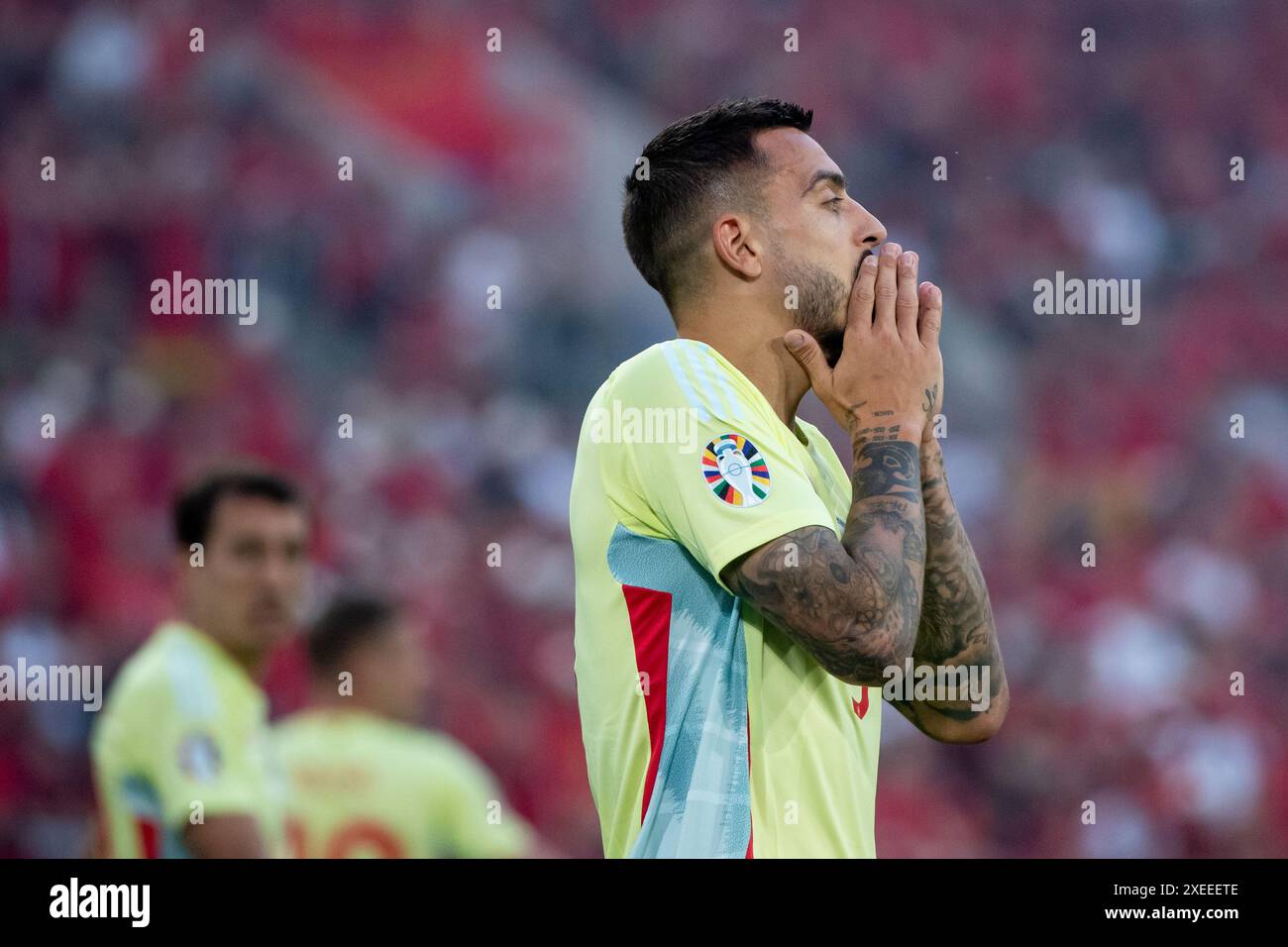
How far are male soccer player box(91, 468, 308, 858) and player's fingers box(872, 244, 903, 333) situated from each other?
207 centimetres

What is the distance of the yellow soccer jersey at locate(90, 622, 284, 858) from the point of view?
3.80m

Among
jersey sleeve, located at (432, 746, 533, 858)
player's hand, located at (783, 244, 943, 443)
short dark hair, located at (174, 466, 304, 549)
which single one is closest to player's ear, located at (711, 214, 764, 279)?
player's hand, located at (783, 244, 943, 443)

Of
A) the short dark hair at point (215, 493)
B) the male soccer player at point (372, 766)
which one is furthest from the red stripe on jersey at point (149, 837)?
the short dark hair at point (215, 493)

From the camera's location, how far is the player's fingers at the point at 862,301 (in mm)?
2461

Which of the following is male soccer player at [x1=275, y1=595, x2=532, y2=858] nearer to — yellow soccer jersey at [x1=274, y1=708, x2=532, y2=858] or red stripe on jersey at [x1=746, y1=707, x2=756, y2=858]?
yellow soccer jersey at [x1=274, y1=708, x2=532, y2=858]

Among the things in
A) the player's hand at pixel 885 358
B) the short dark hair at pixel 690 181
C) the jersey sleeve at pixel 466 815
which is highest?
the short dark hair at pixel 690 181

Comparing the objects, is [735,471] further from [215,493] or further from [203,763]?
[215,493]

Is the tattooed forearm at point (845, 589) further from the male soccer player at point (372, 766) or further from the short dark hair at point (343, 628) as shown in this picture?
the short dark hair at point (343, 628)

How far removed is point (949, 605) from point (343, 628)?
11.4 ft

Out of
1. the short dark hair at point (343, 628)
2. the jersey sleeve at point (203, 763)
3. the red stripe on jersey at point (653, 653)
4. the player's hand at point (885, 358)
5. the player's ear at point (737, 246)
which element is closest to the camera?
the red stripe on jersey at point (653, 653)

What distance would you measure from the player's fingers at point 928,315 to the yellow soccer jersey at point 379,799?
105 inches

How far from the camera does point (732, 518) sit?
2172 mm

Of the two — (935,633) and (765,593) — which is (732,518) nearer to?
(765,593)
